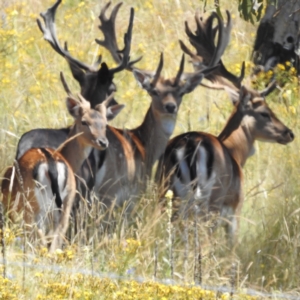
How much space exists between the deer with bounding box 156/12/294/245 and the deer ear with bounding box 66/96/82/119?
86cm

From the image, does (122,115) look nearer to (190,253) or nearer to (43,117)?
(43,117)

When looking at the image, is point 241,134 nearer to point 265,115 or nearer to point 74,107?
point 265,115

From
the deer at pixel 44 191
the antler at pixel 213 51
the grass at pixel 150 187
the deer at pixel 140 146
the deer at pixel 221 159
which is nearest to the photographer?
the grass at pixel 150 187

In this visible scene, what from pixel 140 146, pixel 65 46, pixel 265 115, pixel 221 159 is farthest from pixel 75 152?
pixel 265 115

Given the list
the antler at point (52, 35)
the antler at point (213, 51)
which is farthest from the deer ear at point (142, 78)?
the antler at point (213, 51)

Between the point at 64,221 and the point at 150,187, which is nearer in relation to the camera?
the point at 64,221

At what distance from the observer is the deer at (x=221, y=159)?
9922 millimetres

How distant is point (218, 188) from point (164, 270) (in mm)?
1884

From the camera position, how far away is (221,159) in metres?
10.2

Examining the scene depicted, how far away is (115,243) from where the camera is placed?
8.47 m

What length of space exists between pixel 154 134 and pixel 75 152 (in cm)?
101

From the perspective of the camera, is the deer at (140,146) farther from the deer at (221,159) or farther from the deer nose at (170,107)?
the deer at (221,159)

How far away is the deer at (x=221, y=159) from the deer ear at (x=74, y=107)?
864 millimetres

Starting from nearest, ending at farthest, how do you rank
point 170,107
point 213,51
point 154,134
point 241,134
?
point 170,107 < point 154,134 < point 241,134 < point 213,51
